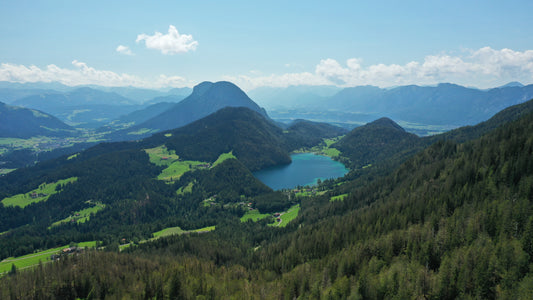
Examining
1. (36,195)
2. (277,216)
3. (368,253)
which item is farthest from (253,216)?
(36,195)

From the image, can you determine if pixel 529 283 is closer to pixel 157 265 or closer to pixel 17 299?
pixel 157 265

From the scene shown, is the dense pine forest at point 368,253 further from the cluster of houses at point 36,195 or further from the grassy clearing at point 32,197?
the cluster of houses at point 36,195

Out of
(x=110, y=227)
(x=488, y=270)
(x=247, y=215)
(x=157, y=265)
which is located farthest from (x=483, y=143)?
(x=110, y=227)

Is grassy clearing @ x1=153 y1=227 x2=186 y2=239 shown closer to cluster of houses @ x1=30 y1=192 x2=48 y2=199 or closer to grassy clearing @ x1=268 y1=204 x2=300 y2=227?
grassy clearing @ x1=268 y1=204 x2=300 y2=227

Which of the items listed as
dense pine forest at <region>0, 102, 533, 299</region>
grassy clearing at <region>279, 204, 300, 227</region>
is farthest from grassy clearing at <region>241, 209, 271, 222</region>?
dense pine forest at <region>0, 102, 533, 299</region>

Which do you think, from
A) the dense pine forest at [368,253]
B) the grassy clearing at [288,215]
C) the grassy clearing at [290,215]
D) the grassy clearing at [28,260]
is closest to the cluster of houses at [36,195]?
the dense pine forest at [368,253]

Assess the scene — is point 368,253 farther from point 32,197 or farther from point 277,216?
point 32,197
